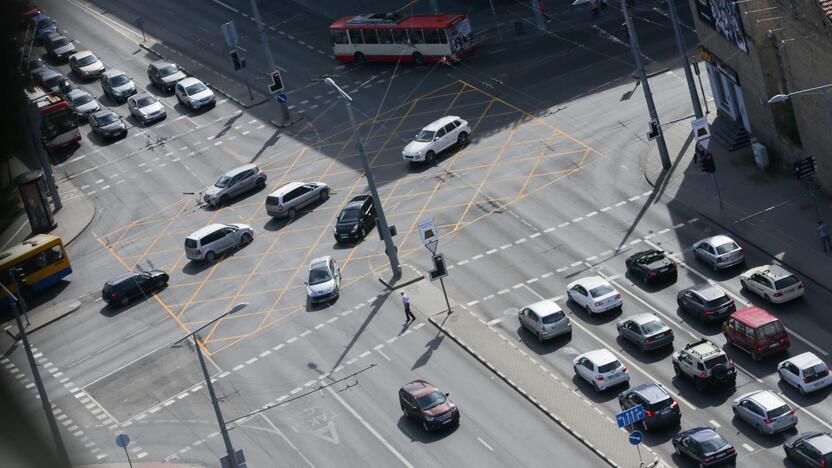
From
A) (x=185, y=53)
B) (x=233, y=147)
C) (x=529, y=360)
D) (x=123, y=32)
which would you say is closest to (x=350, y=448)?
(x=529, y=360)

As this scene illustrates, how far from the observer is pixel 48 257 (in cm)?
7025

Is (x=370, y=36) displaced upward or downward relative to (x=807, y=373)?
upward

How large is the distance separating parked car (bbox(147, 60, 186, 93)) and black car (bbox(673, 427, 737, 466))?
63878 millimetres

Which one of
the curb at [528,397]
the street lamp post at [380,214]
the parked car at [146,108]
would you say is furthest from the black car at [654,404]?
the parked car at [146,108]

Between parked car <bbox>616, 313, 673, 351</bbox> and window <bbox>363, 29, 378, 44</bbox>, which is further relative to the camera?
window <bbox>363, 29, 378, 44</bbox>

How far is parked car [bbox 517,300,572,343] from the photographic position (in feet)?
185

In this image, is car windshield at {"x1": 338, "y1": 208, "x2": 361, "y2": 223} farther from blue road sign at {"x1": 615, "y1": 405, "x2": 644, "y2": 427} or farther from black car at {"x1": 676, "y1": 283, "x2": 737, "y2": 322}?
blue road sign at {"x1": 615, "y1": 405, "x2": 644, "y2": 427}

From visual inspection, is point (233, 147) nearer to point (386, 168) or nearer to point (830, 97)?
point (386, 168)

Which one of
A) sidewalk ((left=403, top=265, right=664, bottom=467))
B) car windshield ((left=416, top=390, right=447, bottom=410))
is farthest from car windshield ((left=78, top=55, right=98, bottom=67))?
car windshield ((left=416, top=390, right=447, bottom=410))

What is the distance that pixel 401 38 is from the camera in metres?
93.6

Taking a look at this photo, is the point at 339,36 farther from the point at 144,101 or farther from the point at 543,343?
the point at 543,343

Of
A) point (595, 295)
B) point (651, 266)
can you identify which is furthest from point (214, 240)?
point (651, 266)

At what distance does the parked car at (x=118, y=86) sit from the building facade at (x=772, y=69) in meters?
48.9

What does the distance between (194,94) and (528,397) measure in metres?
51.5
